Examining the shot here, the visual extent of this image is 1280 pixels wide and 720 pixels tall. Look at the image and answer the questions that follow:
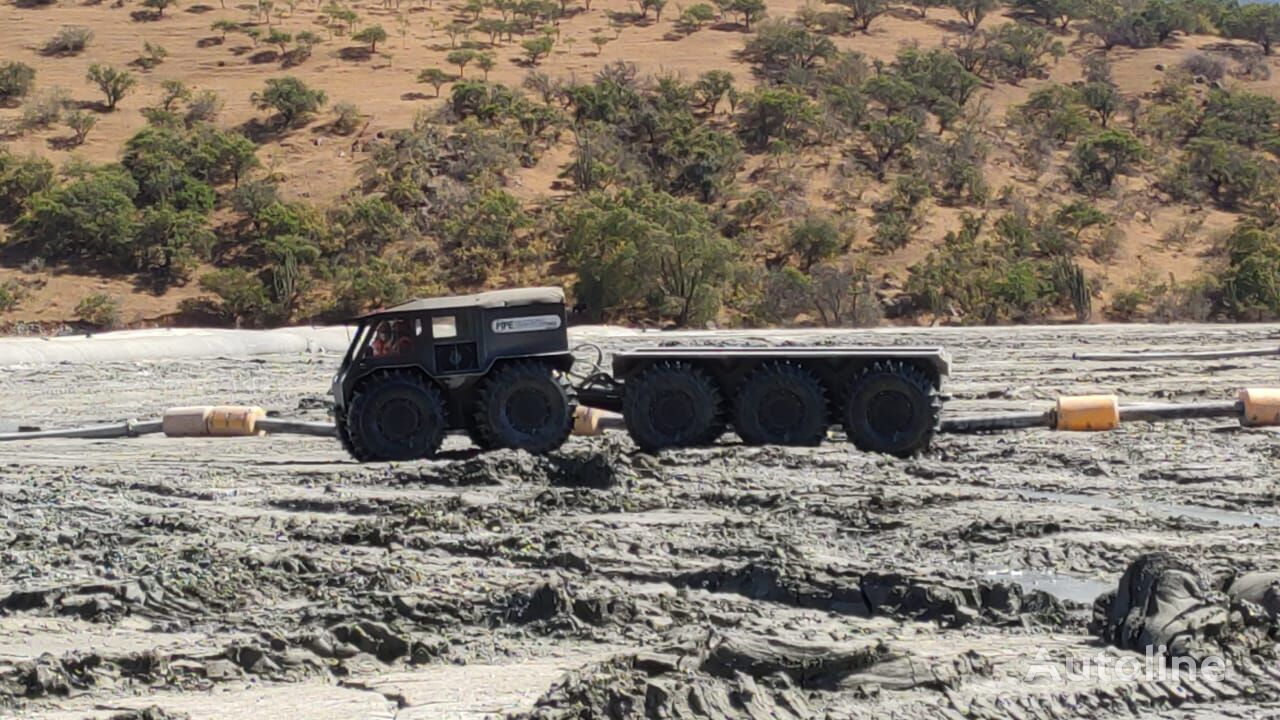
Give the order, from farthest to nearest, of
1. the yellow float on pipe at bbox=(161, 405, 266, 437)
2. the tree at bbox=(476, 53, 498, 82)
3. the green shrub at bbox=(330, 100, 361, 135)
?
the tree at bbox=(476, 53, 498, 82)
the green shrub at bbox=(330, 100, 361, 135)
the yellow float on pipe at bbox=(161, 405, 266, 437)

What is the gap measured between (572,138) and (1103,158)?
64.9 feet

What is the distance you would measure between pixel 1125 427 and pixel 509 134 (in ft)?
130

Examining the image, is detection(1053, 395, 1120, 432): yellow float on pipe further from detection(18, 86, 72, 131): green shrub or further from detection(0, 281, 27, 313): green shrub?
detection(18, 86, 72, 131): green shrub

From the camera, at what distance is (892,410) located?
563 inches

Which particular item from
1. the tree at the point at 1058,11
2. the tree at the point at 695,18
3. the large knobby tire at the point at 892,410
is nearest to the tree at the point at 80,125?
the tree at the point at 695,18

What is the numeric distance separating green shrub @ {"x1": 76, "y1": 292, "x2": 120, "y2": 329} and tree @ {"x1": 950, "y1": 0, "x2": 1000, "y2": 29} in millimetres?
53129

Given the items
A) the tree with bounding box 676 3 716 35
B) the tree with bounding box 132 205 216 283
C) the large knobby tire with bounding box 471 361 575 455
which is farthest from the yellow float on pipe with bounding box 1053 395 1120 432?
the tree with bounding box 676 3 716 35

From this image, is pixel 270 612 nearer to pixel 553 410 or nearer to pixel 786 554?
pixel 786 554

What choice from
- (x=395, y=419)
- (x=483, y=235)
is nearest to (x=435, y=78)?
(x=483, y=235)

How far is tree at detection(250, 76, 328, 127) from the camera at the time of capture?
179 feet

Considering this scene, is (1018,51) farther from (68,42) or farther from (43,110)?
(43,110)

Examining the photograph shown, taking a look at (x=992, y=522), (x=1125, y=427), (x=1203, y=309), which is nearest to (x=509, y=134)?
(x=1203, y=309)

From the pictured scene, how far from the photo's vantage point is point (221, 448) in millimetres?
16469

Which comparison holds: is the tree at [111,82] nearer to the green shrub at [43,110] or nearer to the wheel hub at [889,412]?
the green shrub at [43,110]
